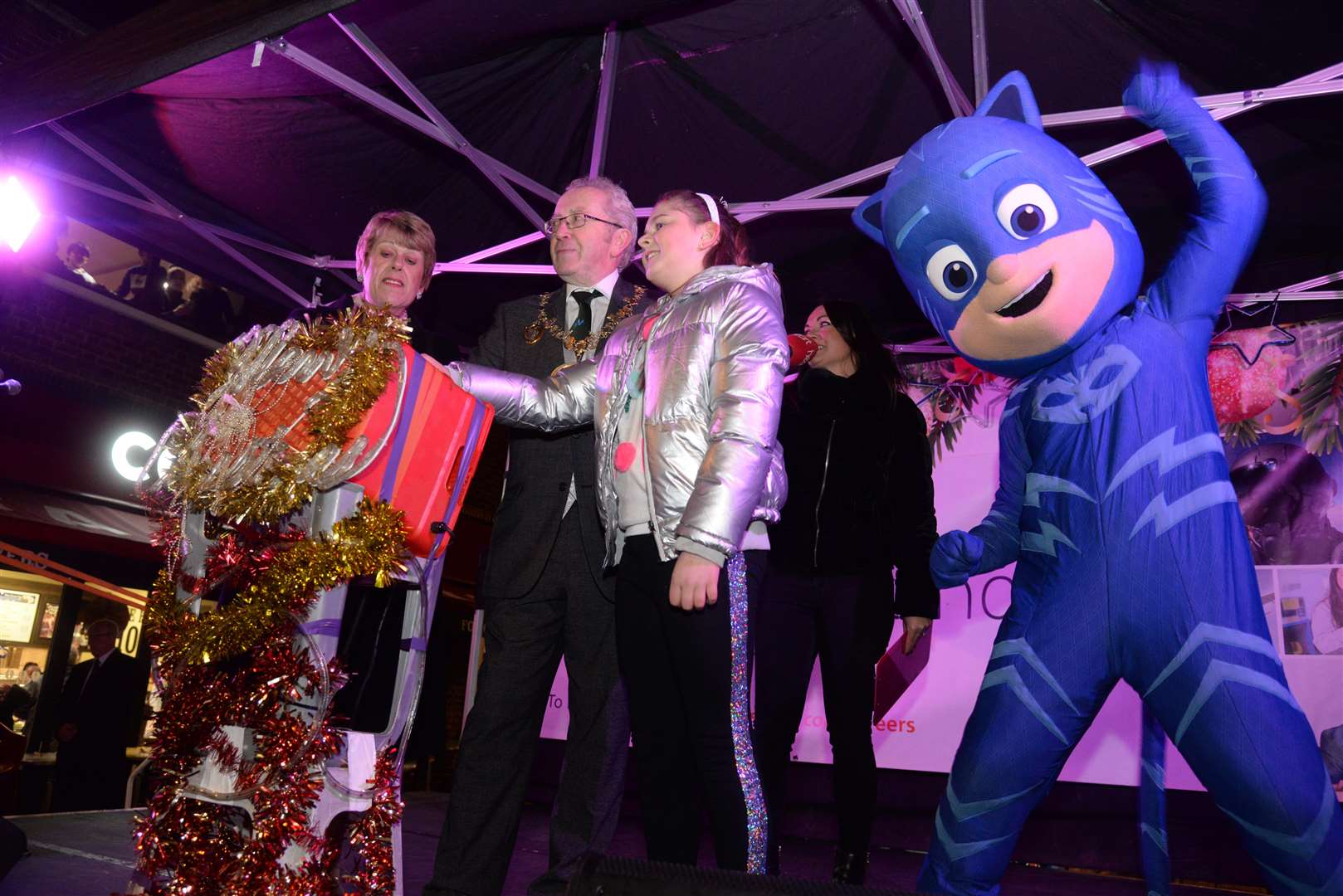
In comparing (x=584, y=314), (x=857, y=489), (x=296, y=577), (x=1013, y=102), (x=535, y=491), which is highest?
(x=1013, y=102)

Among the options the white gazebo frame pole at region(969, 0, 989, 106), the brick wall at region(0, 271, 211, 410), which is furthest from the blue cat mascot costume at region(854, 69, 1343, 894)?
the brick wall at region(0, 271, 211, 410)

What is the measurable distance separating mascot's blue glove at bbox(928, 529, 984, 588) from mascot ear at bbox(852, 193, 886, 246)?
68 cm

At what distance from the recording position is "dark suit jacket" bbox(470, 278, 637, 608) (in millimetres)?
2357

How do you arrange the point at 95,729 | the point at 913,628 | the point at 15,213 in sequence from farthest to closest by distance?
the point at 95,729 → the point at 15,213 → the point at 913,628

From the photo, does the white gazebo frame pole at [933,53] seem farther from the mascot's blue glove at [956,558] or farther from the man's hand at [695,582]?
the man's hand at [695,582]

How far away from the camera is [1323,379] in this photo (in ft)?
15.1

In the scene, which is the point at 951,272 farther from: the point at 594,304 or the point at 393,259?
the point at 393,259

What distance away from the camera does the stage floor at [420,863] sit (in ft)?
8.25

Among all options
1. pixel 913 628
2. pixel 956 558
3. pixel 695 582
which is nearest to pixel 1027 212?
pixel 956 558

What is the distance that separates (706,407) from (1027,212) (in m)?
0.73

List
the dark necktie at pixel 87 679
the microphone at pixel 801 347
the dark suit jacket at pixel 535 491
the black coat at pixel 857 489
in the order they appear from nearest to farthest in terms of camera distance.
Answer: the dark suit jacket at pixel 535 491, the black coat at pixel 857 489, the microphone at pixel 801 347, the dark necktie at pixel 87 679

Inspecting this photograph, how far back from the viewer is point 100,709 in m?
6.76

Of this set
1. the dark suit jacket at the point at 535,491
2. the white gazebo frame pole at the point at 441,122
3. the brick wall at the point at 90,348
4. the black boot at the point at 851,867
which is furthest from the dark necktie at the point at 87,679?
the black boot at the point at 851,867

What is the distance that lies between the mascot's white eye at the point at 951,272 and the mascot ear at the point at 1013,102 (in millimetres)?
339
